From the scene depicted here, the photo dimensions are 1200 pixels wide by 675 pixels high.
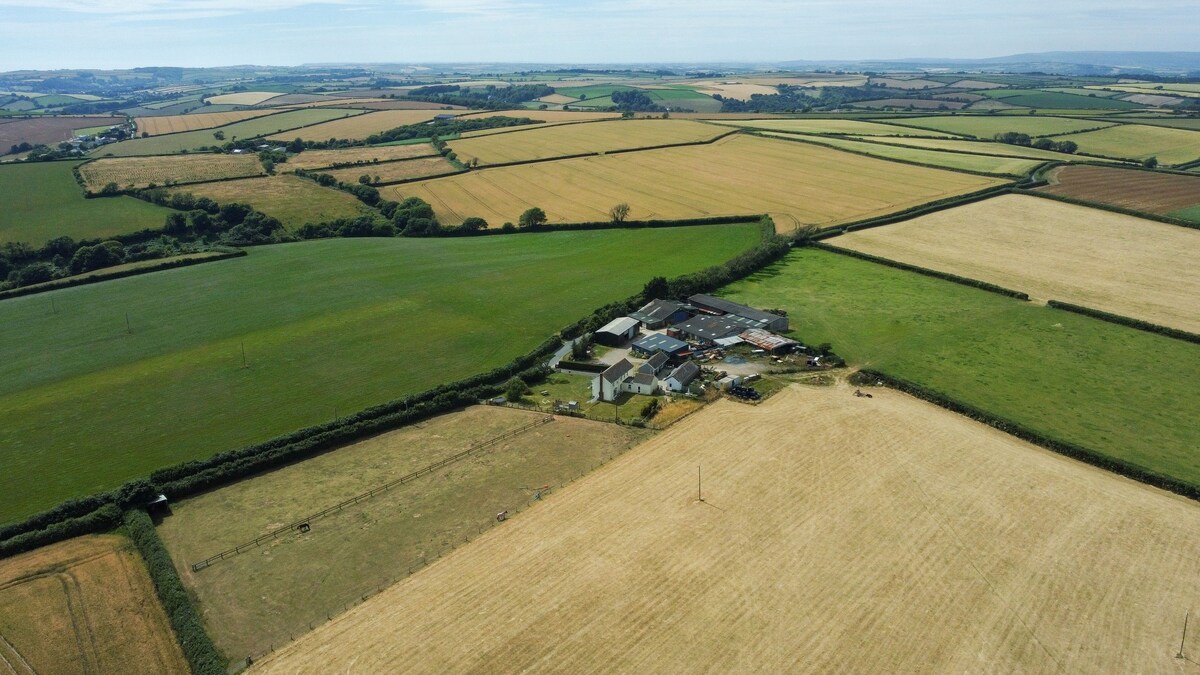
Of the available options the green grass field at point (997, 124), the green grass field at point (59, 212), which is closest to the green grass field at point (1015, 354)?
the green grass field at point (59, 212)

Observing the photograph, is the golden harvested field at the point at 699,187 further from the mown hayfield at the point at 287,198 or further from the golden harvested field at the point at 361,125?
the golden harvested field at the point at 361,125

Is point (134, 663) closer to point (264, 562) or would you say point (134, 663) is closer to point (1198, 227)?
point (264, 562)

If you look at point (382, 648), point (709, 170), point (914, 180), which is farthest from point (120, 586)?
point (914, 180)

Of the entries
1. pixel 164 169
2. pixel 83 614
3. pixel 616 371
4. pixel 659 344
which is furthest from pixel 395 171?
pixel 83 614

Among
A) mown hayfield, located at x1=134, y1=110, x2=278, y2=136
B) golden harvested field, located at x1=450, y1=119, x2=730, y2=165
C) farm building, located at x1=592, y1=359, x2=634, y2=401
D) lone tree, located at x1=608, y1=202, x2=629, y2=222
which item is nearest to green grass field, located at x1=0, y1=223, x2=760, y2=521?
lone tree, located at x1=608, y1=202, x2=629, y2=222

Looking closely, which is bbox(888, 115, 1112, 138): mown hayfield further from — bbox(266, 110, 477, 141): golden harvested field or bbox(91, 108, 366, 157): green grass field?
bbox(91, 108, 366, 157): green grass field

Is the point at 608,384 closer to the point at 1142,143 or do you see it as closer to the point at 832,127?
the point at 832,127
